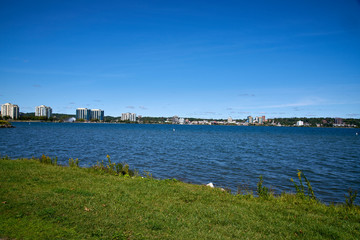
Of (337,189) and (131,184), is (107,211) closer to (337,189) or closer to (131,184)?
(131,184)

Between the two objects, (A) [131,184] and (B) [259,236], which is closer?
(B) [259,236]

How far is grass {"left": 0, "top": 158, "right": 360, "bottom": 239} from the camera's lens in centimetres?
675

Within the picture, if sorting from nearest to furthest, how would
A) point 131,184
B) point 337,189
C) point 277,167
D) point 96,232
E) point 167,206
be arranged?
point 96,232 < point 167,206 < point 131,184 < point 337,189 < point 277,167

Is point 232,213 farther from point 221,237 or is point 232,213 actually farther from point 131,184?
point 131,184

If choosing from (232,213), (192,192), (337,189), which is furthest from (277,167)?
(232,213)

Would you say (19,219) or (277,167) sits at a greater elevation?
(19,219)

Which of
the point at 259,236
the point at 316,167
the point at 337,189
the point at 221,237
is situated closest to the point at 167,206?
A: the point at 221,237

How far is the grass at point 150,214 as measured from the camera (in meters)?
6.75

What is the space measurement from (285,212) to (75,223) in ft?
24.0

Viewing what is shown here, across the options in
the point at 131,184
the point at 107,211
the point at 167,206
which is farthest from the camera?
the point at 131,184

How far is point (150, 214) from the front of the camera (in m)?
8.00

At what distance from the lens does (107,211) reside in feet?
26.6

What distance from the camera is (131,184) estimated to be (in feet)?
40.1

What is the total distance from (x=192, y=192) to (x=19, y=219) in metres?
6.71
